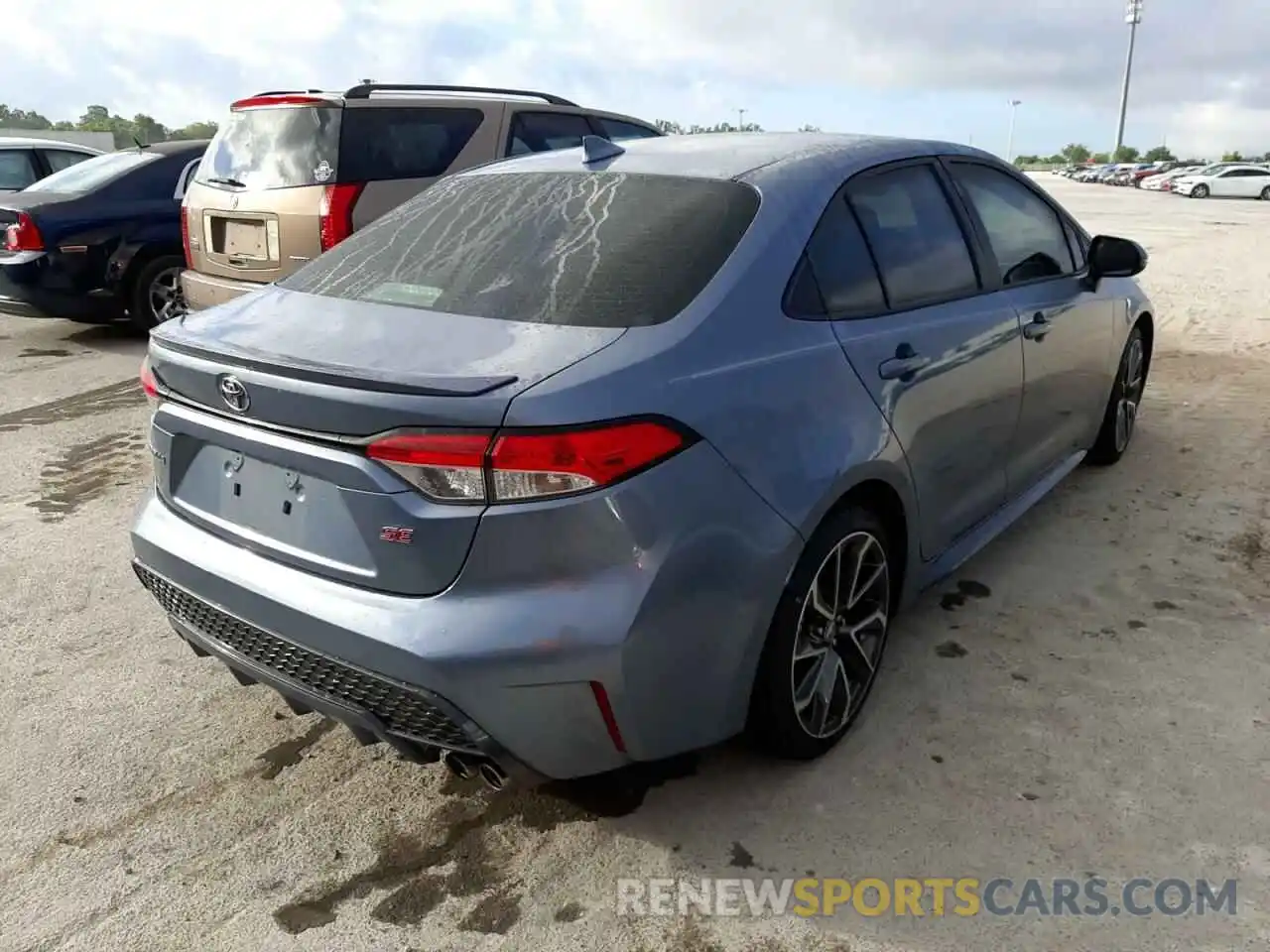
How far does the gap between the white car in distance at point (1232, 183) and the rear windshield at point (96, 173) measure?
46.2 metres

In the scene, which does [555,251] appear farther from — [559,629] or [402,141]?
[402,141]

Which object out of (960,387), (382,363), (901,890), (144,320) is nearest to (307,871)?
(382,363)

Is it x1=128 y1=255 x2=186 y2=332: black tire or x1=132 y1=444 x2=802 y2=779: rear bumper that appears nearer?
x1=132 y1=444 x2=802 y2=779: rear bumper

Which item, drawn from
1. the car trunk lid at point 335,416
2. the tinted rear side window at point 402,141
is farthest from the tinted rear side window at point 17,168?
the car trunk lid at point 335,416

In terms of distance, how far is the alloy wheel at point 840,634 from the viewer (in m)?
2.64

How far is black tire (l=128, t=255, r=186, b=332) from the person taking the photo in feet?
26.0

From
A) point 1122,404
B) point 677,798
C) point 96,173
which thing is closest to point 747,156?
point 677,798

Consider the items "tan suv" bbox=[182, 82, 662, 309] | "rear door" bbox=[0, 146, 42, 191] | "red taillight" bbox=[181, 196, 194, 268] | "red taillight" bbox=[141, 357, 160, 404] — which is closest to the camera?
"red taillight" bbox=[141, 357, 160, 404]

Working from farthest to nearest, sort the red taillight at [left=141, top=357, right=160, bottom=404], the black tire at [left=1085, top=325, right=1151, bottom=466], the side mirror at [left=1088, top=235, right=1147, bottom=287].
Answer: the black tire at [left=1085, top=325, right=1151, bottom=466]
the side mirror at [left=1088, top=235, right=1147, bottom=287]
the red taillight at [left=141, top=357, right=160, bottom=404]

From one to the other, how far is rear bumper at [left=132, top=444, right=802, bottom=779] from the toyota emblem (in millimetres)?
355

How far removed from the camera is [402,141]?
6.25 m

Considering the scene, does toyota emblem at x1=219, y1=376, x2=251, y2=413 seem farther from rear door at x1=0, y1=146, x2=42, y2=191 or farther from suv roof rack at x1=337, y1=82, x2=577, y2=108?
rear door at x1=0, y1=146, x2=42, y2=191

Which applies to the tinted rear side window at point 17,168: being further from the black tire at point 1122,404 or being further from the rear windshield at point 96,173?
the black tire at point 1122,404

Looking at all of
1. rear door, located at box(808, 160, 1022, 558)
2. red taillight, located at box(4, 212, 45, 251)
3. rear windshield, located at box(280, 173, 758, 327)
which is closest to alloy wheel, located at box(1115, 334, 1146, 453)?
rear door, located at box(808, 160, 1022, 558)
